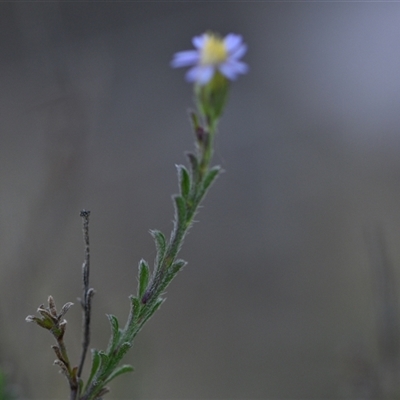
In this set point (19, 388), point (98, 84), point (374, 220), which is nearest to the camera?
point (19, 388)

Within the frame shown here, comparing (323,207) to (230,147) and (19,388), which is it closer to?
(230,147)

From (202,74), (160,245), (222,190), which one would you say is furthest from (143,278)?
(222,190)

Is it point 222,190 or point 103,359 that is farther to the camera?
point 222,190

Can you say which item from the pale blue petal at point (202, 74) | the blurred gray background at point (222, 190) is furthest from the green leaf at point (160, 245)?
the blurred gray background at point (222, 190)

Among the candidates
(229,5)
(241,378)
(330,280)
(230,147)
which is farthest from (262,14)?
(241,378)

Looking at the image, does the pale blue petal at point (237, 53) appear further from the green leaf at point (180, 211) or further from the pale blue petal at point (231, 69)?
the green leaf at point (180, 211)

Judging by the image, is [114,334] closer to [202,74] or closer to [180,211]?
[180,211]

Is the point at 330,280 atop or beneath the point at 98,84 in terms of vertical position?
beneath

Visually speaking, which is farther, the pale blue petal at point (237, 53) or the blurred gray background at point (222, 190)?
the blurred gray background at point (222, 190)
